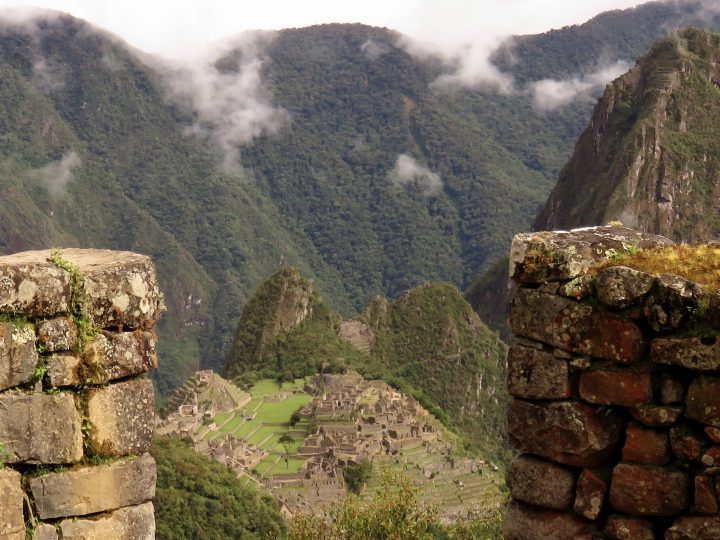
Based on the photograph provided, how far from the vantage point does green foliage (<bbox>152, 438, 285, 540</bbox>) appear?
43688 mm

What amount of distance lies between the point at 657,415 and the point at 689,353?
1.46 ft

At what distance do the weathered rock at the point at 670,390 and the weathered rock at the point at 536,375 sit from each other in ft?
2.29

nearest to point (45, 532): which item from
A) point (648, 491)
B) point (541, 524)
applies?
point (541, 524)

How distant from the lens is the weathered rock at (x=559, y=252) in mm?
7965

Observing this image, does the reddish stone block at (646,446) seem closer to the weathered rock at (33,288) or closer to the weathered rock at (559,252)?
the weathered rock at (559,252)

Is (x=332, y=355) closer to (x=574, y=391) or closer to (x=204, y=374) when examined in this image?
(x=204, y=374)

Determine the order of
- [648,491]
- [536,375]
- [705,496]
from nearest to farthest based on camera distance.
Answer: [705,496] < [648,491] < [536,375]

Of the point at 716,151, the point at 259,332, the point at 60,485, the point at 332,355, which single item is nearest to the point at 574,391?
the point at 60,485

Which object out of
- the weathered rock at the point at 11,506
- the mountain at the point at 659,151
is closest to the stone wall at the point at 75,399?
the weathered rock at the point at 11,506

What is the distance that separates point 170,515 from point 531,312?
38.3 meters

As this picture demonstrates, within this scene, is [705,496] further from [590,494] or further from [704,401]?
[590,494]

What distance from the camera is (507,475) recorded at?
8.02m

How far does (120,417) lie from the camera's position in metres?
7.71

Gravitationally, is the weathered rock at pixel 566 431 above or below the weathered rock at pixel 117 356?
below
